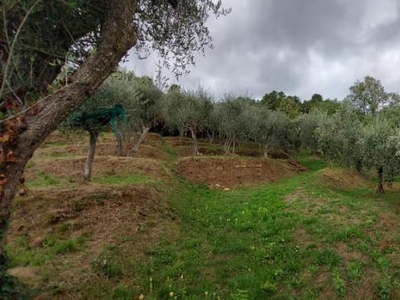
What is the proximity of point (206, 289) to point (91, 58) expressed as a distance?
16.0ft

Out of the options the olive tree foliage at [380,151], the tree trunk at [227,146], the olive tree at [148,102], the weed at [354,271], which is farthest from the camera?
the tree trunk at [227,146]

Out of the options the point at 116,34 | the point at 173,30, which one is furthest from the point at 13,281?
the point at 173,30

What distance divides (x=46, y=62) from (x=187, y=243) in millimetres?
5827

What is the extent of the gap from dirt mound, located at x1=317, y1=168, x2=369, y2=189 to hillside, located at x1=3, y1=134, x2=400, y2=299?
6.56 meters

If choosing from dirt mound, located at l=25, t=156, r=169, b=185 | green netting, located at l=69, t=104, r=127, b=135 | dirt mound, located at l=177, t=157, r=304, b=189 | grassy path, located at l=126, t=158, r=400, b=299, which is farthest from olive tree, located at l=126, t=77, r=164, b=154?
Answer: grassy path, located at l=126, t=158, r=400, b=299

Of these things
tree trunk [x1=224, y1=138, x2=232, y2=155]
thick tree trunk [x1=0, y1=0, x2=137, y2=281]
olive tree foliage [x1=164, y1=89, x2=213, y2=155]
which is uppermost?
olive tree foliage [x1=164, y1=89, x2=213, y2=155]

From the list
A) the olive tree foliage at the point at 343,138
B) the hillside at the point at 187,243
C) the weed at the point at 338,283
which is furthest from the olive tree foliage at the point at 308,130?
the weed at the point at 338,283

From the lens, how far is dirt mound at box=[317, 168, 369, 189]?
2113 centimetres

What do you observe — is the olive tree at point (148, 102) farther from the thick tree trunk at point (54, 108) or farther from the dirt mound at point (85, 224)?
the thick tree trunk at point (54, 108)

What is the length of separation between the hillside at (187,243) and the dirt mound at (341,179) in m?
6.56

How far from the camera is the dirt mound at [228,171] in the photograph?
64.6ft

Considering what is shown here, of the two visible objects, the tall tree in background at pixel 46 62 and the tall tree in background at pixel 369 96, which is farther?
the tall tree in background at pixel 369 96

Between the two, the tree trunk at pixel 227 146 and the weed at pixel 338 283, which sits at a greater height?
the tree trunk at pixel 227 146

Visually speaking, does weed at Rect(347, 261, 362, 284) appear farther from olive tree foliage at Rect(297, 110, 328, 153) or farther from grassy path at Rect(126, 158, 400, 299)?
olive tree foliage at Rect(297, 110, 328, 153)
